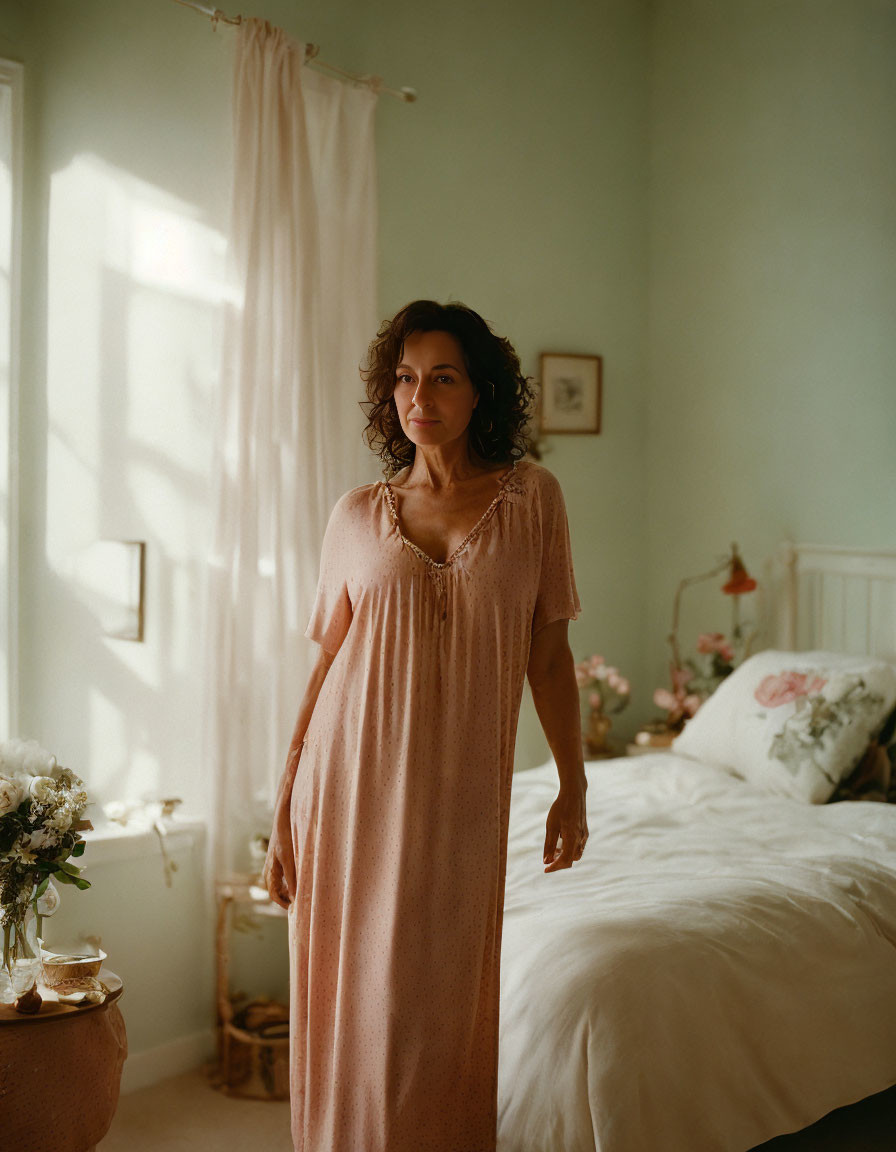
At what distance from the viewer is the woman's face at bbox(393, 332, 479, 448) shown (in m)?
1.76

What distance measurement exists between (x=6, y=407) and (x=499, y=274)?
65.1 inches

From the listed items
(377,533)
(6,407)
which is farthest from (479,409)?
(6,407)

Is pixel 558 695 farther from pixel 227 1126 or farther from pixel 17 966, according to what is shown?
pixel 227 1126

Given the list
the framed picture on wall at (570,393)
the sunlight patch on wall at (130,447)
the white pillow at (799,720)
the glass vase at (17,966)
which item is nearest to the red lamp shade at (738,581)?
the white pillow at (799,720)

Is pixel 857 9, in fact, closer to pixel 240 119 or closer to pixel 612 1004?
pixel 240 119

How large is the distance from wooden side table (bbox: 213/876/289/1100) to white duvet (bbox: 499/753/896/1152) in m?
0.75

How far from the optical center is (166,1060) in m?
2.83

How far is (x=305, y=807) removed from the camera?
5.80 ft

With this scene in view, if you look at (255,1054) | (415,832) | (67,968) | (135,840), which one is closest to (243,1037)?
(255,1054)

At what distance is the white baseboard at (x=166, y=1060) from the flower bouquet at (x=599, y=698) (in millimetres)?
1630

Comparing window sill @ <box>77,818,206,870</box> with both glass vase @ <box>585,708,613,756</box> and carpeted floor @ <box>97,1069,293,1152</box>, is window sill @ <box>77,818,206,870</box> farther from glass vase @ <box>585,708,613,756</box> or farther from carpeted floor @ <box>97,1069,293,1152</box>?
glass vase @ <box>585,708,613,756</box>

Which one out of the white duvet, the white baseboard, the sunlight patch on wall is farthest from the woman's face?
the white baseboard

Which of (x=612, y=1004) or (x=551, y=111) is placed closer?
(x=612, y=1004)

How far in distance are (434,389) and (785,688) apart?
5.68ft
